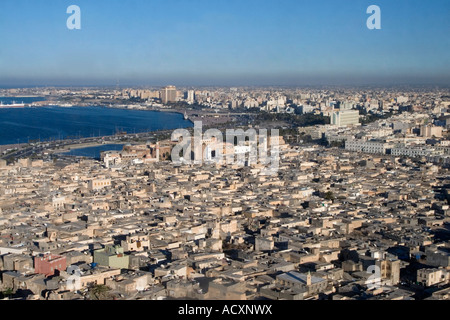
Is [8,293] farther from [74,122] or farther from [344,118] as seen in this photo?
[74,122]

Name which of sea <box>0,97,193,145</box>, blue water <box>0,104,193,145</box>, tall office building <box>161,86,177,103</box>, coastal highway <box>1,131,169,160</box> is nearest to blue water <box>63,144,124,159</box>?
coastal highway <box>1,131,169,160</box>

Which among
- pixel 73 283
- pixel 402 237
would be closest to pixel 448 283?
pixel 402 237

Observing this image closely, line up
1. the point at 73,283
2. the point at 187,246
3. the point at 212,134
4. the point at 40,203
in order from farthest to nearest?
1. the point at 212,134
2. the point at 40,203
3. the point at 187,246
4. the point at 73,283

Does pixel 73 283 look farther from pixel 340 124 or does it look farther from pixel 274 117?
pixel 274 117

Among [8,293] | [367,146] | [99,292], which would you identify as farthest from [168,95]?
[99,292]

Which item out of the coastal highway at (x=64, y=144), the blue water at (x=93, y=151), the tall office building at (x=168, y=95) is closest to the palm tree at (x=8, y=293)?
the blue water at (x=93, y=151)

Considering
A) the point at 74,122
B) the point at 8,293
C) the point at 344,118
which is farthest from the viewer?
the point at 74,122
